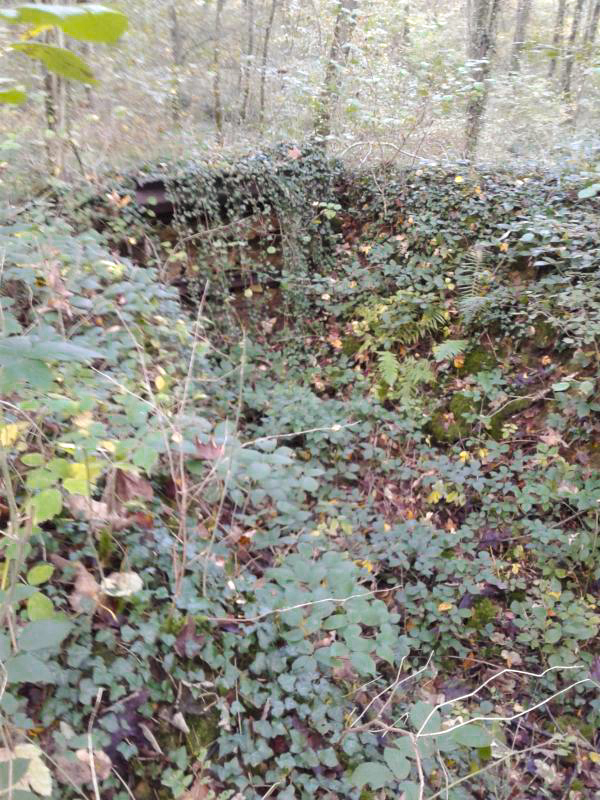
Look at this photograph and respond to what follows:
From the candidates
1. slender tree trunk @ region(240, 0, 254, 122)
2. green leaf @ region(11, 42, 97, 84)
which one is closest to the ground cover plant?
green leaf @ region(11, 42, 97, 84)

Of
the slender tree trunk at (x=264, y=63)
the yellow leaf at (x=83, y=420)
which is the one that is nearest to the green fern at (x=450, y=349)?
the yellow leaf at (x=83, y=420)

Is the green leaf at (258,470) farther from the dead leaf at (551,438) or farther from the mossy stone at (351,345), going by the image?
the mossy stone at (351,345)

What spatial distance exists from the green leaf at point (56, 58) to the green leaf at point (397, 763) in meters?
2.00

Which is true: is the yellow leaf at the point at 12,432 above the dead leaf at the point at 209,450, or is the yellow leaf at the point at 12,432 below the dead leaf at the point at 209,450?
above

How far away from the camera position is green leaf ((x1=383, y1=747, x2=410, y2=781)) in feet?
5.90

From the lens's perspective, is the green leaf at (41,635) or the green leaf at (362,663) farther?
the green leaf at (362,663)

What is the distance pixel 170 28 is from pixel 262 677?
8706mm

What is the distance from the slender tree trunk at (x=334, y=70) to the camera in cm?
731

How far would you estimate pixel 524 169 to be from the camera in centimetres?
588

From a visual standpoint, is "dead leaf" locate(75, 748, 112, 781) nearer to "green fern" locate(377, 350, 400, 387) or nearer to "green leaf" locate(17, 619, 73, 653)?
"green leaf" locate(17, 619, 73, 653)

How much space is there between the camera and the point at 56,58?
25.4 inches

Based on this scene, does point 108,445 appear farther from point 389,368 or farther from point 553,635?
point 389,368

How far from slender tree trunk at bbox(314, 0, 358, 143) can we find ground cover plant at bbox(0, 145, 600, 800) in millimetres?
1015

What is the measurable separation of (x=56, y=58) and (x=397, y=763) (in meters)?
2.08
